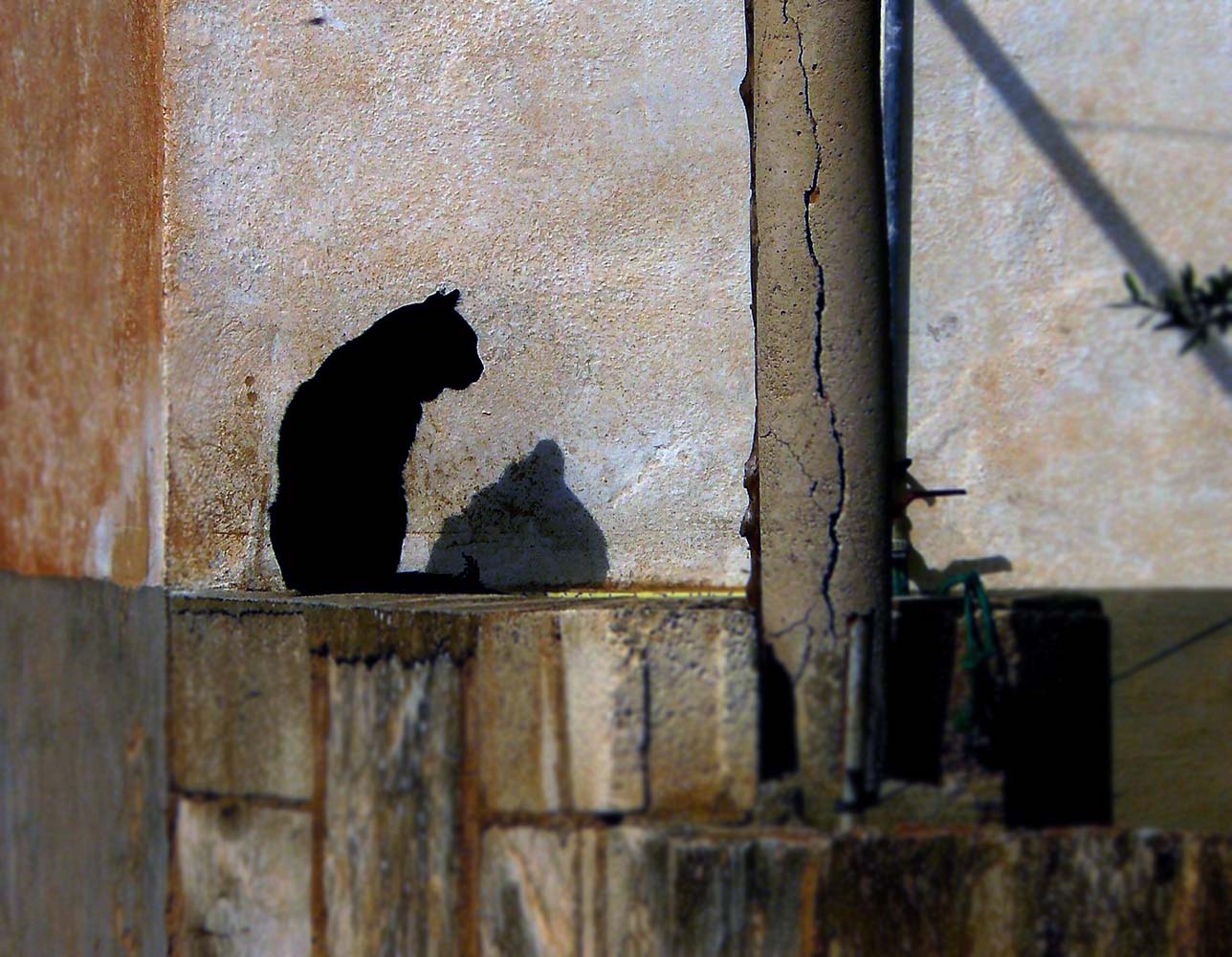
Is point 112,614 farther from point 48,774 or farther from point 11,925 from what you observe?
point 11,925

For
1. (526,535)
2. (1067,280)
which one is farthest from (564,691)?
(1067,280)

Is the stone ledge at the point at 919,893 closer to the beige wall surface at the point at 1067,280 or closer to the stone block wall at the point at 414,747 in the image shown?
the stone block wall at the point at 414,747

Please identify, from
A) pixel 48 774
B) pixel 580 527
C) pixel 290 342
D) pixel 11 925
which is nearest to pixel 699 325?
pixel 580 527

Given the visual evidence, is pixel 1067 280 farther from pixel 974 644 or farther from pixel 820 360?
pixel 974 644

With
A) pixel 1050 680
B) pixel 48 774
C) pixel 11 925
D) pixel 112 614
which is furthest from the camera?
pixel 11 925

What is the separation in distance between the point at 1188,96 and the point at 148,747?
2.71 meters

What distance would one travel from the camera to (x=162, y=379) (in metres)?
3.46

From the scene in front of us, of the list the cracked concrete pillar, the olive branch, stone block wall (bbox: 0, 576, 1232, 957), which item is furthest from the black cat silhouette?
the olive branch

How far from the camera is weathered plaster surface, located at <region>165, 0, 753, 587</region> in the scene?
127 inches

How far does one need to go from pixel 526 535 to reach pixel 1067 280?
4.98 ft

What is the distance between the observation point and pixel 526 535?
337 cm

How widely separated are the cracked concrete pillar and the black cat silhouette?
1.18 metres

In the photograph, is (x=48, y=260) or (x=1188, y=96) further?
(x=48, y=260)

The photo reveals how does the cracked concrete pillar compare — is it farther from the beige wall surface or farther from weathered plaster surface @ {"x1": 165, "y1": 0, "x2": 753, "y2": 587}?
weathered plaster surface @ {"x1": 165, "y1": 0, "x2": 753, "y2": 587}
